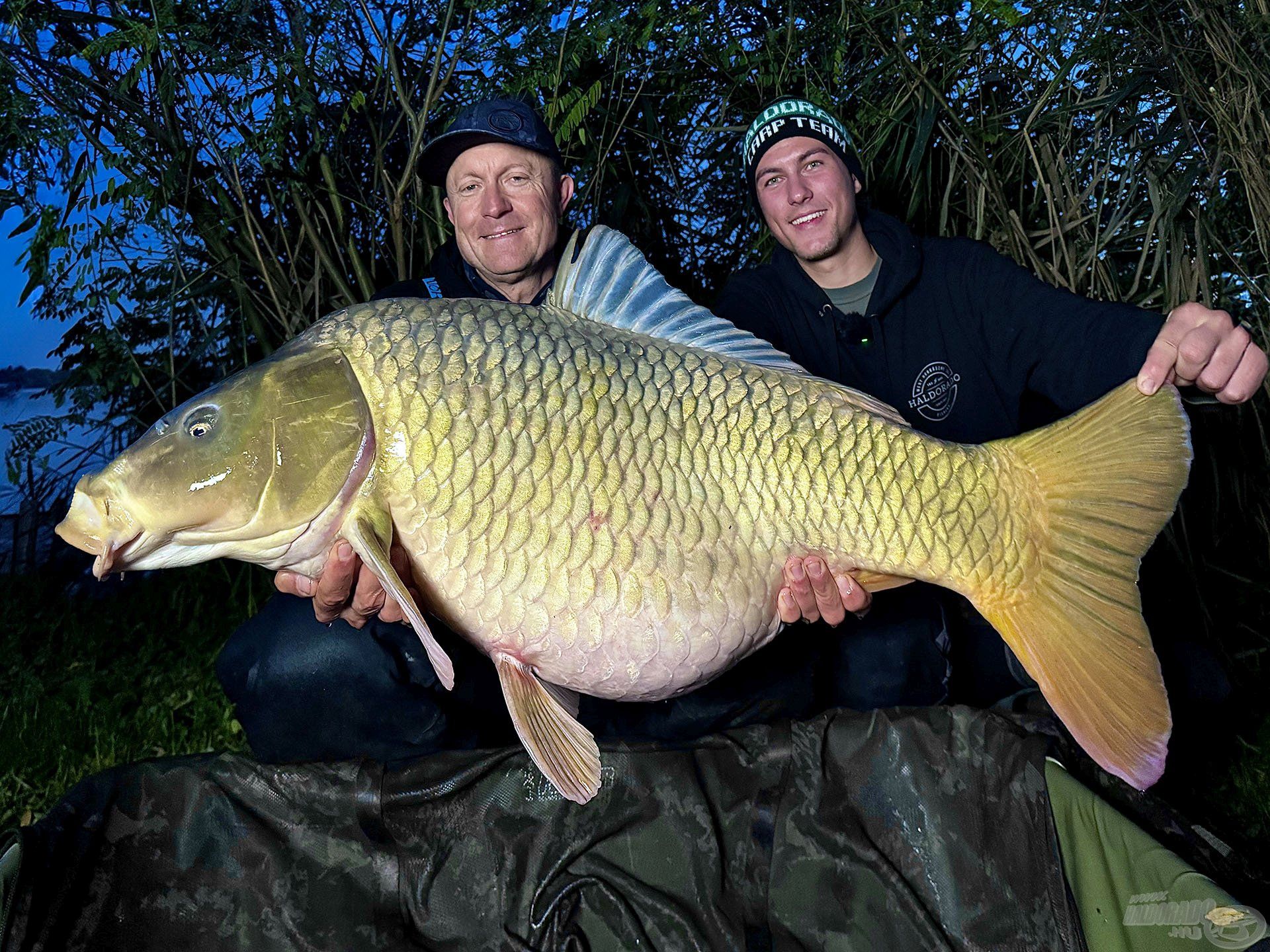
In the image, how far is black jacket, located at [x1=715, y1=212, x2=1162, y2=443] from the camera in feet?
6.01

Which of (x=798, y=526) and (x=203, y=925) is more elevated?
(x=798, y=526)

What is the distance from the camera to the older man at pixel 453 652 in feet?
4.99

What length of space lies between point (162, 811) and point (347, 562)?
41 centimetres

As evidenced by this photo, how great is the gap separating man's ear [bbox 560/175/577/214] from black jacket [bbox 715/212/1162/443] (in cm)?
39

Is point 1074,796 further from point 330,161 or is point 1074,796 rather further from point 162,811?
point 330,161

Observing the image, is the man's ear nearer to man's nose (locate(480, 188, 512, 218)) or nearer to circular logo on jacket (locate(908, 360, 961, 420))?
man's nose (locate(480, 188, 512, 218))

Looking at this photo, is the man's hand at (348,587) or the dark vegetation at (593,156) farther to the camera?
the dark vegetation at (593,156)

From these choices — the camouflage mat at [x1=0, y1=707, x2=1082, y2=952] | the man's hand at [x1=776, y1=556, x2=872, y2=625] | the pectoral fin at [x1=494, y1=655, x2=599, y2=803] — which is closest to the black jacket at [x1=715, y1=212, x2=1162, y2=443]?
the man's hand at [x1=776, y1=556, x2=872, y2=625]

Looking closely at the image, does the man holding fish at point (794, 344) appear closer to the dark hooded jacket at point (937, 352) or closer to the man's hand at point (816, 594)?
the dark hooded jacket at point (937, 352)

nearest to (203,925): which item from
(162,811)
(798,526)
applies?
(162,811)

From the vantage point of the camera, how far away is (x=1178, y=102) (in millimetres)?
2455

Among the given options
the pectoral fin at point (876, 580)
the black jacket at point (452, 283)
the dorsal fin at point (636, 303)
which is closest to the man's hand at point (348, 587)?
the dorsal fin at point (636, 303)

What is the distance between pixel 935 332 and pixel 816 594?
0.84 m

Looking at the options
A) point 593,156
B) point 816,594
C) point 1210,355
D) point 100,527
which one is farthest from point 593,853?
point 593,156
